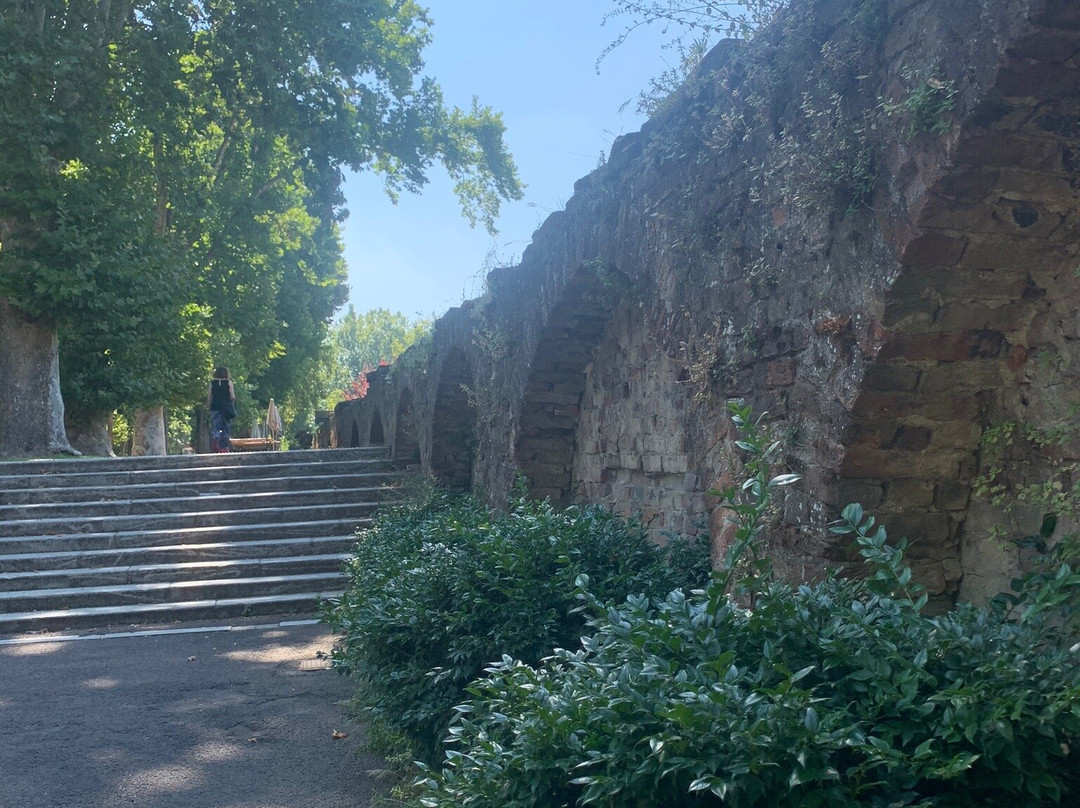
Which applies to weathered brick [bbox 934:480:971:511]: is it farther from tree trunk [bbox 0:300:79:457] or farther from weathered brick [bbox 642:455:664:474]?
tree trunk [bbox 0:300:79:457]

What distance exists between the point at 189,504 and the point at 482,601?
25.9ft

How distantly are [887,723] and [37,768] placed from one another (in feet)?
12.9

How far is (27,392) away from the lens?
1386cm

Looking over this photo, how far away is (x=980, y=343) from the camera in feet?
10.9

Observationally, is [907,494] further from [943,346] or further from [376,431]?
[376,431]

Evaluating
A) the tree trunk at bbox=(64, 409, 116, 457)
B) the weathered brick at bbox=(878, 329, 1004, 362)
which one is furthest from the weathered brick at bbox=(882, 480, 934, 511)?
the tree trunk at bbox=(64, 409, 116, 457)

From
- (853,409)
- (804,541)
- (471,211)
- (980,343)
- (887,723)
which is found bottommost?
(887,723)

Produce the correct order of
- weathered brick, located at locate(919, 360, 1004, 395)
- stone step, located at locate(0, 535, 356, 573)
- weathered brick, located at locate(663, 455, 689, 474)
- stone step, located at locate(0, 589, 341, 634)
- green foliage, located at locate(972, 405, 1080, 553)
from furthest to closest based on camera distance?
stone step, located at locate(0, 535, 356, 573)
stone step, located at locate(0, 589, 341, 634)
weathered brick, located at locate(663, 455, 689, 474)
weathered brick, located at locate(919, 360, 1004, 395)
green foliage, located at locate(972, 405, 1080, 553)

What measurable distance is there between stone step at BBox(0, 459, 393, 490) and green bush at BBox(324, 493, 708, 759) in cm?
742

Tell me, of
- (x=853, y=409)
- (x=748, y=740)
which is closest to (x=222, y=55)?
(x=853, y=409)

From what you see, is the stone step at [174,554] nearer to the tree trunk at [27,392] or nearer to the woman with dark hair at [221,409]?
the tree trunk at [27,392]

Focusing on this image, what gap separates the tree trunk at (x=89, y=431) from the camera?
16.7 m

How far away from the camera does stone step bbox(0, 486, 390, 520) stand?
34.0 ft

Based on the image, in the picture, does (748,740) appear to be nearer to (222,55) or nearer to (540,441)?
(540,441)
